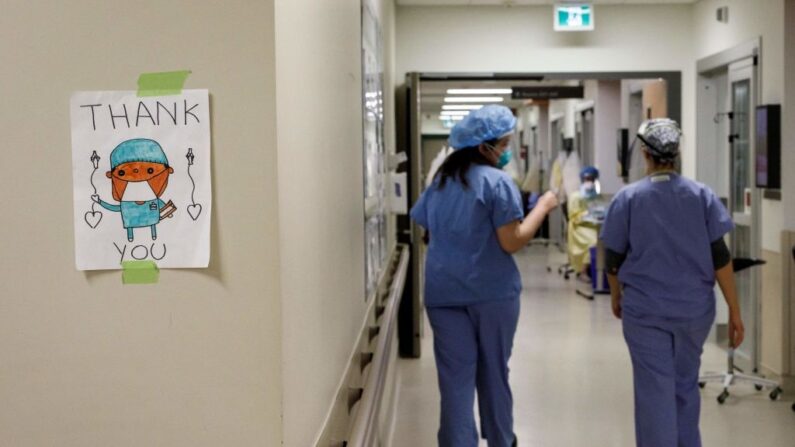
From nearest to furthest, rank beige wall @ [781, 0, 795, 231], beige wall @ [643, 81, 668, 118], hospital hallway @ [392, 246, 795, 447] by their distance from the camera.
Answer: hospital hallway @ [392, 246, 795, 447], beige wall @ [781, 0, 795, 231], beige wall @ [643, 81, 668, 118]

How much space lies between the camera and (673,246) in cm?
391

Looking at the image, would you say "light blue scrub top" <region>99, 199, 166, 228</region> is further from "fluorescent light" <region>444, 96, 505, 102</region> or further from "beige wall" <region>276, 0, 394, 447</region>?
"fluorescent light" <region>444, 96, 505, 102</region>

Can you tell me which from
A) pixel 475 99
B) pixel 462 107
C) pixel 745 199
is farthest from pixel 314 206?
pixel 462 107

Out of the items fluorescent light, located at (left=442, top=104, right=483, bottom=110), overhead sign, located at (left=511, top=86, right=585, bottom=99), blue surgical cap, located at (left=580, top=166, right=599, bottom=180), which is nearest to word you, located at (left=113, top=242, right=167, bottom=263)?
overhead sign, located at (left=511, top=86, right=585, bottom=99)

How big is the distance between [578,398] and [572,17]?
317cm

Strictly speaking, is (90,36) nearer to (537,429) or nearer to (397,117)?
(537,429)

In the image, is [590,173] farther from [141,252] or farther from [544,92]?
[141,252]

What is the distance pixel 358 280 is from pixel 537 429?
9.34ft

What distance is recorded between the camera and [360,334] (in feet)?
9.49

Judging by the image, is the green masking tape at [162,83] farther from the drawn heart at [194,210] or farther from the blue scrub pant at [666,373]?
the blue scrub pant at [666,373]

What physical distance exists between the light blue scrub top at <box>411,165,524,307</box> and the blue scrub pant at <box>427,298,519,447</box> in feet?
0.23

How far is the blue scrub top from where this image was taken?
12.8 feet

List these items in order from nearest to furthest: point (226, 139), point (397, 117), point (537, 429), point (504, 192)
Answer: point (226, 139) → point (504, 192) → point (537, 429) → point (397, 117)

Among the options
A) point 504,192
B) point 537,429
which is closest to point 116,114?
point 504,192
